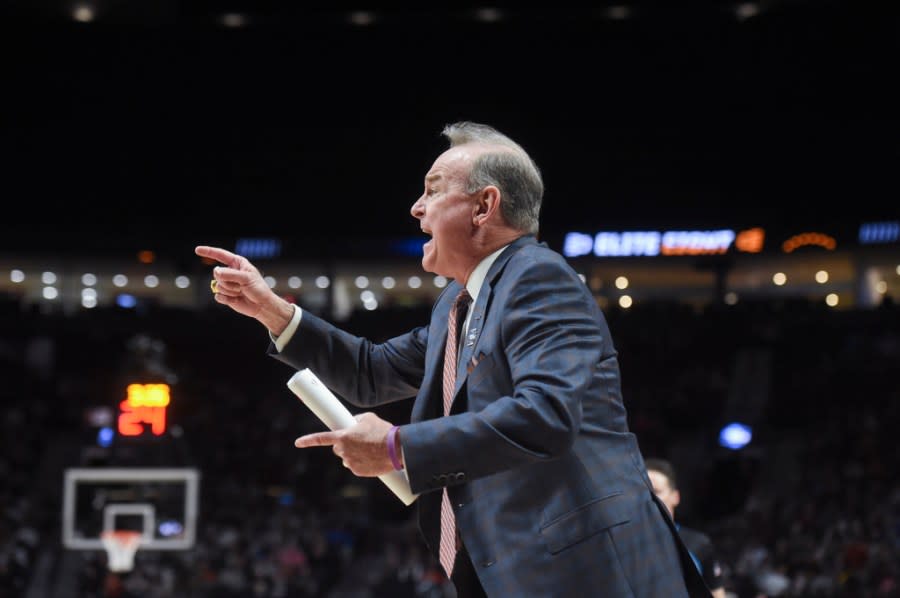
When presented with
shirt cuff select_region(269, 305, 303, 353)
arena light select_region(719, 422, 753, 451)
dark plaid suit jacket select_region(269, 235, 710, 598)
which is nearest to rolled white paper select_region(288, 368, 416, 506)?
dark plaid suit jacket select_region(269, 235, 710, 598)

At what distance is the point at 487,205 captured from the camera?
2326 mm

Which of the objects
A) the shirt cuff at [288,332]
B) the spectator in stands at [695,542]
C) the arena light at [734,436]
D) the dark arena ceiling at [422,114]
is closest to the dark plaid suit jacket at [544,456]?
the shirt cuff at [288,332]

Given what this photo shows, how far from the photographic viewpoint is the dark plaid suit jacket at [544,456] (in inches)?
78.2

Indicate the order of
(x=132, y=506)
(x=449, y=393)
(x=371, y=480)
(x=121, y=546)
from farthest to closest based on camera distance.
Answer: (x=371, y=480)
(x=132, y=506)
(x=121, y=546)
(x=449, y=393)

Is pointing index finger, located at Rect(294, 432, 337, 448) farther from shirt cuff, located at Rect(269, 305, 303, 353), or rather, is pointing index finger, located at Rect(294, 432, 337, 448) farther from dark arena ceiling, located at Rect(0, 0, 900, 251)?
dark arena ceiling, located at Rect(0, 0, 900, 251)

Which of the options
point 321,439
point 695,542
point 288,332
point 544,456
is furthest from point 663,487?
point 321,439

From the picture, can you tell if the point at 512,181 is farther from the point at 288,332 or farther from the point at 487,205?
the point at 288,332

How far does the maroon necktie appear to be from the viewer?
2248mm

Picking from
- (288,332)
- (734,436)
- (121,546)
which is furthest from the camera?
(734,436)

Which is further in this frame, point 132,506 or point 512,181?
point 132,506

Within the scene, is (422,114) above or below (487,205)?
above

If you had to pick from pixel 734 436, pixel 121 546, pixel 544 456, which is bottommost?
pixel 121 546

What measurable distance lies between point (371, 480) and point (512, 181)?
572 inches

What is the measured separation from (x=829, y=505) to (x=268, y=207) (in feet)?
40.1
